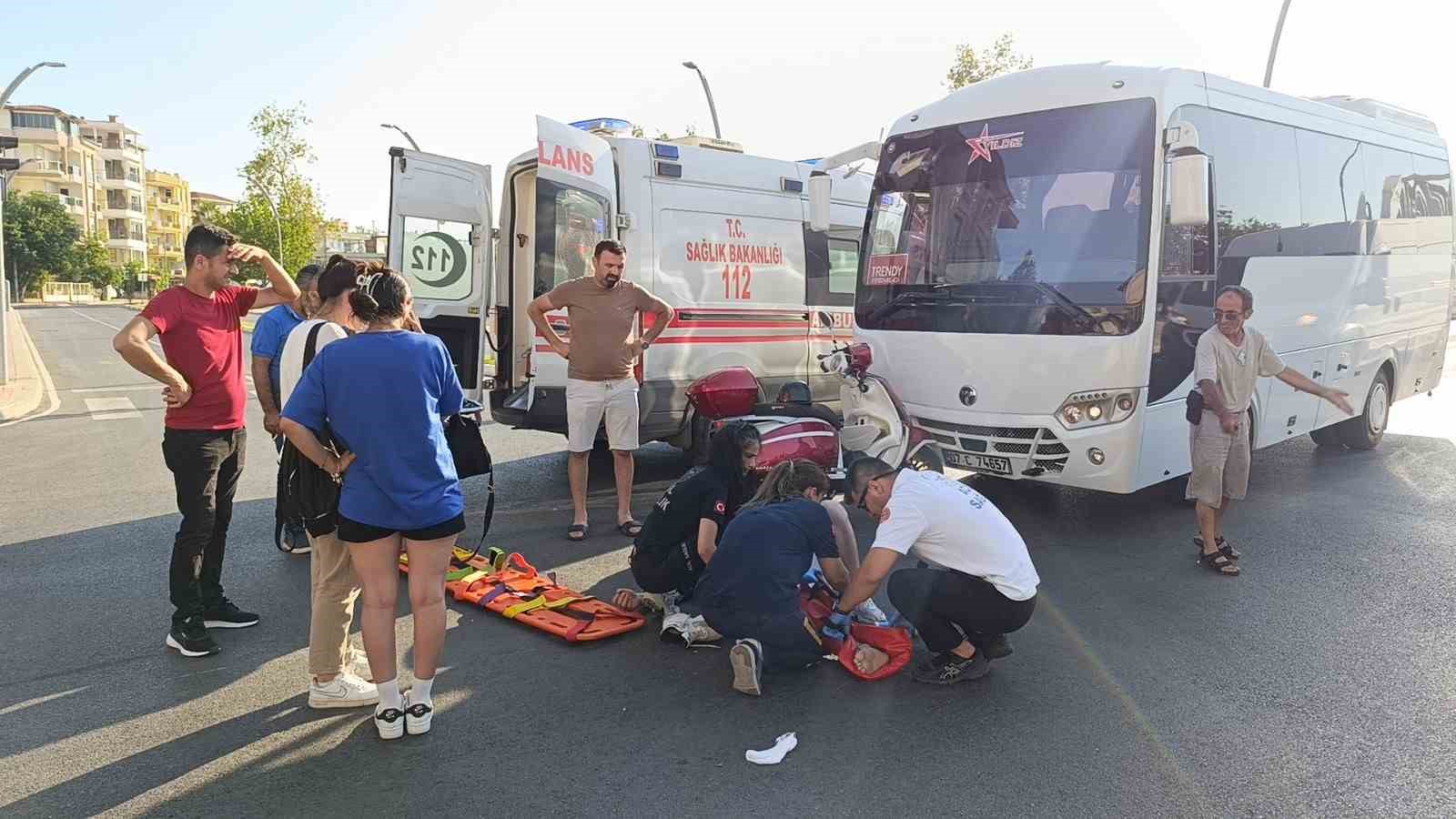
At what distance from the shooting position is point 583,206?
26.6ft

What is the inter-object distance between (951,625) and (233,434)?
3587mm

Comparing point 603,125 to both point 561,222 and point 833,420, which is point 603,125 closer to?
point 561,222

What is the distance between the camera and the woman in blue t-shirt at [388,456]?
3643 millimetres

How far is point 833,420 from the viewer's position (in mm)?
8391

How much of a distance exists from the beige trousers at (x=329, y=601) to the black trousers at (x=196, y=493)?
0.92 m

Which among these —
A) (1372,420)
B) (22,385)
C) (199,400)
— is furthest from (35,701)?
(22,385)

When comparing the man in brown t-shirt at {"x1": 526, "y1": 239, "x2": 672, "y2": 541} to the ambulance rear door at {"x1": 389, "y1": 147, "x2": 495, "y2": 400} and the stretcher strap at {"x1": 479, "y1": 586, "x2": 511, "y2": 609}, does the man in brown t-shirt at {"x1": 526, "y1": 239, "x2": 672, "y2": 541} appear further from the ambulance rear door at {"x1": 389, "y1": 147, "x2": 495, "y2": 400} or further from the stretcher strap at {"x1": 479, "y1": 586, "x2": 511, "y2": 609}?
the ambulance rear door at {"x1": 389, "y1": 147, "x2": 495, "y2": 400}

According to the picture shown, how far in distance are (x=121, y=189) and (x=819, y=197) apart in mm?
117043

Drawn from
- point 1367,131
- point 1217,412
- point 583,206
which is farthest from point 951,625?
point 1367,131

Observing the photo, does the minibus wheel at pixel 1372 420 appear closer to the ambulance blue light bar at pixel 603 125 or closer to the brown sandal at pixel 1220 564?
the brown sandal at pixel 1220 564

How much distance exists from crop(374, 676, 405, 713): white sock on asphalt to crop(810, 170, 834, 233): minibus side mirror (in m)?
5.41

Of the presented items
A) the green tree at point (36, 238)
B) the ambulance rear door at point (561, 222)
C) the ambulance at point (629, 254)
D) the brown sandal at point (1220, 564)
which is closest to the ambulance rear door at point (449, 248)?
the ambulance at point (629, 254)

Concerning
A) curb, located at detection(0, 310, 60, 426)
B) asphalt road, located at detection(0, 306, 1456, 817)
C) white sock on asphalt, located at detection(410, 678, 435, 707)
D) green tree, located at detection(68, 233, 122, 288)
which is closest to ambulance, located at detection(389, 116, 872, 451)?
asphalt road, located at detection(0, 306, 1456, 817)

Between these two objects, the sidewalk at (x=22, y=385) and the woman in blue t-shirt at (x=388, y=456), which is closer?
the woman in blue t-shirt at (x=388, y=456)
